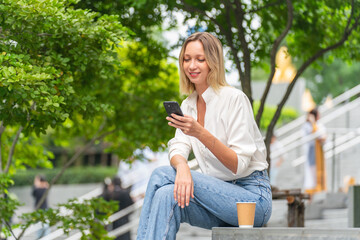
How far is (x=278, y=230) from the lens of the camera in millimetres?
3082

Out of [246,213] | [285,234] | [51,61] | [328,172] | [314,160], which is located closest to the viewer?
[285,234]

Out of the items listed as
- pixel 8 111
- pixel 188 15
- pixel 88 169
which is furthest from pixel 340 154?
pixel 88 169

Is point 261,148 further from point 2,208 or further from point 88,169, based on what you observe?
point 88,169

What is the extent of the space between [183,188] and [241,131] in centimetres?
48

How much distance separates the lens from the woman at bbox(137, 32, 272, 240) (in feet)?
10.5

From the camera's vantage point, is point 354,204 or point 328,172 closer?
point 354,204

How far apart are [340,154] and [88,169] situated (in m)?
19.4

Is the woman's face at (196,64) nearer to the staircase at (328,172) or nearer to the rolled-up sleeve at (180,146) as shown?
the rolled-up sleeve at (180,146)

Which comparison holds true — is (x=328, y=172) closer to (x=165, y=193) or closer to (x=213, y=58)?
(x=213, y=58)

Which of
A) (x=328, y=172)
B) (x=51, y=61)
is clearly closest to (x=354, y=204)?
(x=328, y=172)

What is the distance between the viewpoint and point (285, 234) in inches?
121

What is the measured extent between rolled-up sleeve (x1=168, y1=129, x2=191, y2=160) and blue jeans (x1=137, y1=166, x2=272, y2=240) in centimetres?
17

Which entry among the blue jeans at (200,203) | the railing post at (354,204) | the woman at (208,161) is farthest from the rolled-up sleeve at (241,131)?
the railing post at (354,204)

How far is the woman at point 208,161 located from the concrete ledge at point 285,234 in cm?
15
